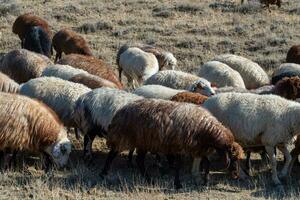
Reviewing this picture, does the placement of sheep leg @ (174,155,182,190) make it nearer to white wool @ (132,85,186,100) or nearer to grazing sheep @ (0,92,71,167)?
grazing sheep @ (0,92,71,167)

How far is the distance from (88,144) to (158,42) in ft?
42.5

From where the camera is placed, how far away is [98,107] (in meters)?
10.6

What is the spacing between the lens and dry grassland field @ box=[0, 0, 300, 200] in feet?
30.6

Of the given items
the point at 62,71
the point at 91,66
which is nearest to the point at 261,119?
the point at 62,71

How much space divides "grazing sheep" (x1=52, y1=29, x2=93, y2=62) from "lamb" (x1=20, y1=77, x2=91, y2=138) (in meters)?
7.32

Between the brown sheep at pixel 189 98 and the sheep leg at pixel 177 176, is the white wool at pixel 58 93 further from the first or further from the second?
the sheep leg at pixel 177 176

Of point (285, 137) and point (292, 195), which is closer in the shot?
point (292, 195)

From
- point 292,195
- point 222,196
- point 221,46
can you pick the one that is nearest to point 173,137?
point 222,196

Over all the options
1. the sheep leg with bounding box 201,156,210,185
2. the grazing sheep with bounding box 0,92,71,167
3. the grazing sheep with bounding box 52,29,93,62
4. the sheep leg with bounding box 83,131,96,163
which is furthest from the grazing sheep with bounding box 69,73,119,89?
the grazing sheep with bounding box 52,29,93,62

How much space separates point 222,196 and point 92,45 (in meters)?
14.1

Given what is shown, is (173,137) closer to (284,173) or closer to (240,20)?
(284,173)

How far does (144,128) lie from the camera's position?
951 cm

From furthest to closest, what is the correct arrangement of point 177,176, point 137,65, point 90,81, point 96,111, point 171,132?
1. point 137,65
2. point 90,81
3. point 96,111
4. point 177,176
5. point 171,132

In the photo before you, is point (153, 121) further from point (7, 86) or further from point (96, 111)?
point (7, 86)
